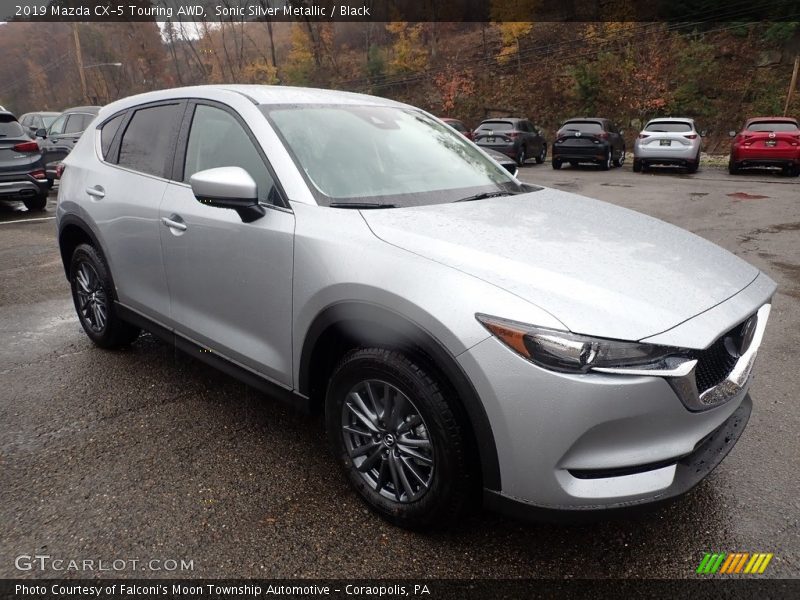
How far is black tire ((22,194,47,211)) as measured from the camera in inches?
420

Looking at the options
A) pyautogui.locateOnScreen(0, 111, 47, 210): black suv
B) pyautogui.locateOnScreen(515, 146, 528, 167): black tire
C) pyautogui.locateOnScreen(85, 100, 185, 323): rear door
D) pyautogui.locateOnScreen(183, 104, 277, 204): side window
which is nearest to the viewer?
pyautogui.locateOnScreen(183, 104, 277, 204): side window

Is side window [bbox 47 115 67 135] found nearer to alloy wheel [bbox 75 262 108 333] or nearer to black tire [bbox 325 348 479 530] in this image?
alloy wheel [bbox 75 262 108 333]

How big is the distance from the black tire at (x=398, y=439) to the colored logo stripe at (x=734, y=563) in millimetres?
923

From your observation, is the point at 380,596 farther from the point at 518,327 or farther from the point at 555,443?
the point at 518,327

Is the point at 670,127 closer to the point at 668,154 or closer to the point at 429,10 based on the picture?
the point at 668,154

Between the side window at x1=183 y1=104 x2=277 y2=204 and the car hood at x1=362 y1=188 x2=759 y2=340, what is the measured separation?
0.61 meters

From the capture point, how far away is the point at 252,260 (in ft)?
8.59

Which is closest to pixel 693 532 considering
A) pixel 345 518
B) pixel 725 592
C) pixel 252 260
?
pixel 725 592

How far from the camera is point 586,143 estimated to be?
716 inches

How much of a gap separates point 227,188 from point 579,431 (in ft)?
5.46

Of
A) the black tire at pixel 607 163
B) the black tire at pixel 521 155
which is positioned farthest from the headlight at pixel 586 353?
the black tire at pixel 521 155

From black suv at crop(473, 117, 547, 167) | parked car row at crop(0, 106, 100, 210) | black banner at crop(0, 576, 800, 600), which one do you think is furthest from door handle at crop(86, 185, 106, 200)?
black suv at crop(473, 117, 547, 167)

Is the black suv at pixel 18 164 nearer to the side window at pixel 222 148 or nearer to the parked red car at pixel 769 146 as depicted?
the side window at pixel 222 148

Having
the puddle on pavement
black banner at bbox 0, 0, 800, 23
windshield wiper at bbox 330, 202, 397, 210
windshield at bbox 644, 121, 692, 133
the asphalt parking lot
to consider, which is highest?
black banner at bbox 0, 0, 800, 23
